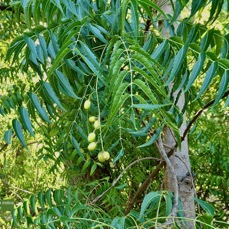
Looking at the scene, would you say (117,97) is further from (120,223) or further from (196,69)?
(120,223)

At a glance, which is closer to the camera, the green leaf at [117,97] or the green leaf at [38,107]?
the green leaf at [117,97]

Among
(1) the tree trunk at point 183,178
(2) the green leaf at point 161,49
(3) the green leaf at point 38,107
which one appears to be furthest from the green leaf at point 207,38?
(3) the green leaf at point 38,107

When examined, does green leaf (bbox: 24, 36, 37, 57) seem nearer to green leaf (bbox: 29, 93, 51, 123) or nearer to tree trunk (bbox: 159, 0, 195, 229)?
green leaf (bbox: 29, 93, 51, 123)

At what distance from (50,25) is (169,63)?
272 mm

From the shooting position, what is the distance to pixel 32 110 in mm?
922

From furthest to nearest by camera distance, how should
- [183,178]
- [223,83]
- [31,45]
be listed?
[183,178] < [31,45] < [223,83]

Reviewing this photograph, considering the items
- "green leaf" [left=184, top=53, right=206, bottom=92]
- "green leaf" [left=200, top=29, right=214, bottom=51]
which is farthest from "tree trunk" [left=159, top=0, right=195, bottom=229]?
"green leaf" [left=184, top=53, right=206, bottom=92]

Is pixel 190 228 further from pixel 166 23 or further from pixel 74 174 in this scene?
pixel 74 174

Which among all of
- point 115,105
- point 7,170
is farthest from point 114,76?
point 7,170

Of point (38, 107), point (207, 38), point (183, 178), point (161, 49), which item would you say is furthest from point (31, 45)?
point (183, 178)

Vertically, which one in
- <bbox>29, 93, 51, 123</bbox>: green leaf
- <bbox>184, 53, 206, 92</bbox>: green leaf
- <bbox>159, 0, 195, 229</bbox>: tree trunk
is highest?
<bbox>184, 53, 206, 92</bbox>: green leaf

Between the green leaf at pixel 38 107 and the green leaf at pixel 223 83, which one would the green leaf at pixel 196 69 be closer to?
the green leaf at pixel 223 83

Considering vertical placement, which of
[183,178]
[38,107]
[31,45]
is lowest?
[183,178]

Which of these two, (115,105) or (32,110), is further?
(32,110)
